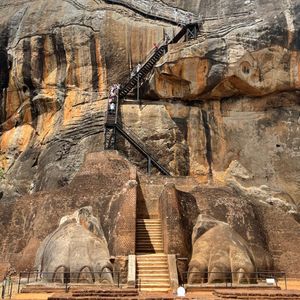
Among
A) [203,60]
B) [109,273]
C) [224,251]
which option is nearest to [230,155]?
[203,60]

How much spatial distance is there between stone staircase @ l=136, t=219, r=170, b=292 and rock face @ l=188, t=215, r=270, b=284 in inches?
37.6

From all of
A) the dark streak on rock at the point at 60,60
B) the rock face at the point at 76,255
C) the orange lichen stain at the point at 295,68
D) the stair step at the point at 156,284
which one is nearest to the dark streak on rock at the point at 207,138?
the orange lichen stain at the point at 295,68

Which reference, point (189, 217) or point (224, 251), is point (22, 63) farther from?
point (224, 251)

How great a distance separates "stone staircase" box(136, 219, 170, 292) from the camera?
1569 centimetres

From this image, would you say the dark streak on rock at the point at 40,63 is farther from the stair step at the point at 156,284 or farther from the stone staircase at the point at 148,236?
the stair step at the point at 156,284

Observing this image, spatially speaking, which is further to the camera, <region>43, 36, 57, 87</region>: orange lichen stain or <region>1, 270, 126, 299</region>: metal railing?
<region>43, 36, 57, 87</region>: orange lichen stain

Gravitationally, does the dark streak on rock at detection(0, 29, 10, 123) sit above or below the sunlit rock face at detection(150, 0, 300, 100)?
above

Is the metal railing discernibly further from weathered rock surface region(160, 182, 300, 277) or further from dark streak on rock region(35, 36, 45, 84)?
dark streak on rock region(35, 36, 45, 84)

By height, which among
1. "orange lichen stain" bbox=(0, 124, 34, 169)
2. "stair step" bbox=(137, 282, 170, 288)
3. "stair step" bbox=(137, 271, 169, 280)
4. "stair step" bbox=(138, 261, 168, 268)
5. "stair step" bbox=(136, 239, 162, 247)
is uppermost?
"orange lichen stain" bbox=(0, 124, 34, 169)

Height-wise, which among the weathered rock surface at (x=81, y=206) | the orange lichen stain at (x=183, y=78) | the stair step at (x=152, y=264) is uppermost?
the orange lichen stain at (x=183, y=78)

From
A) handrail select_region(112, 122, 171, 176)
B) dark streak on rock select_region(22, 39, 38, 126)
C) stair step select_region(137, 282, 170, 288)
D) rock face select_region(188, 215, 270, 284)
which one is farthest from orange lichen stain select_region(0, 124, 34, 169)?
stair step select_region(137, 282, 170, 288)

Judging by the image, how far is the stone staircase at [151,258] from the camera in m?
15.7

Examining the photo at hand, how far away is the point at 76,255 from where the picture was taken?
1612 cm

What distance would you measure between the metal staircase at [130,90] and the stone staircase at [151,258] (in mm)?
7846
